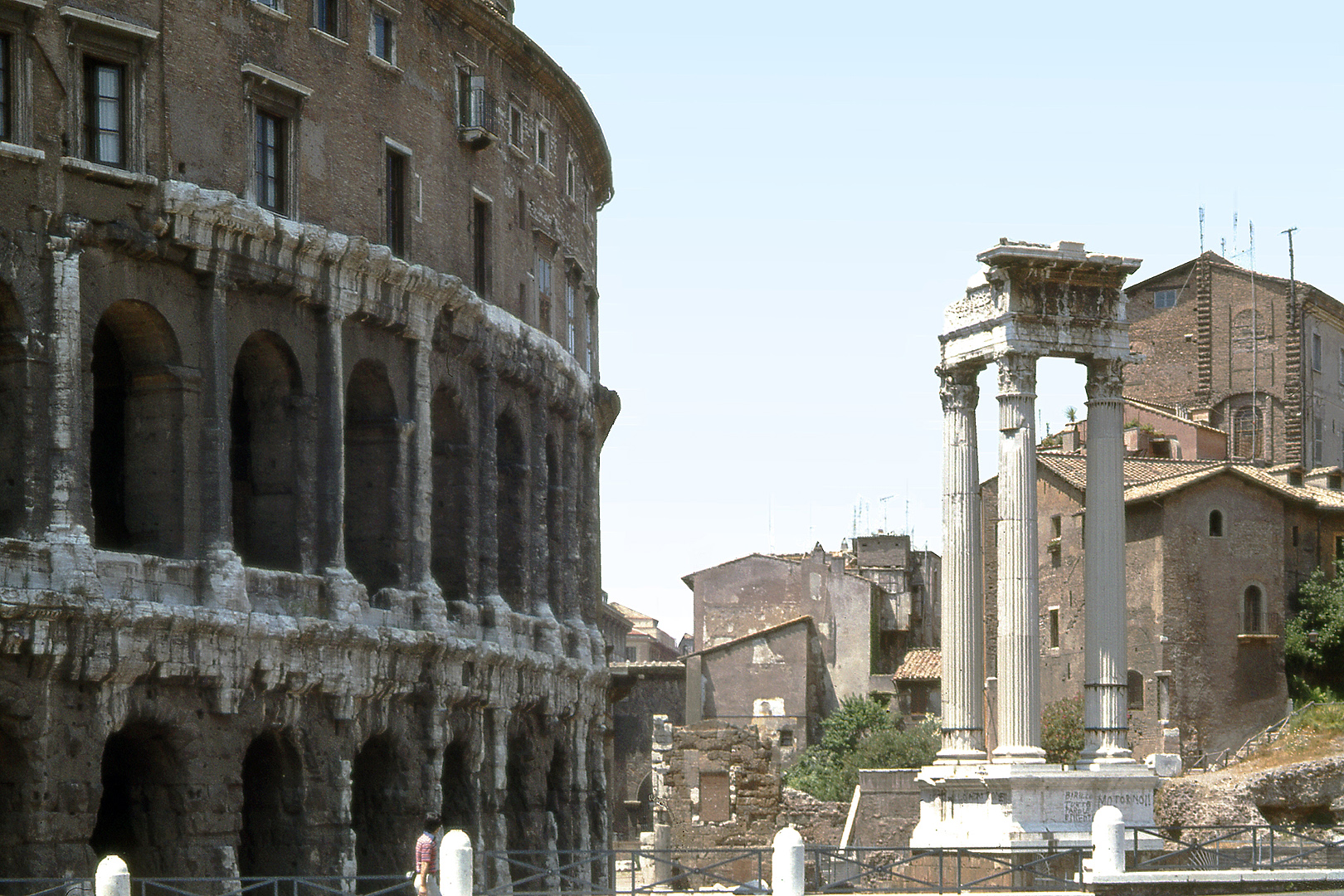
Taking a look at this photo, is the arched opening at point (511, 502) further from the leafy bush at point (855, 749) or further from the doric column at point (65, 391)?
the leafy bush at point (855, 749)

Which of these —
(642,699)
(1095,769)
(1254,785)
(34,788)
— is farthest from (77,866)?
(642,699)

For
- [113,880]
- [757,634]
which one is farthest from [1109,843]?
[757,634]

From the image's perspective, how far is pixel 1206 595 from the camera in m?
45.8

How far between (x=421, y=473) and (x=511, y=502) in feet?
16.1

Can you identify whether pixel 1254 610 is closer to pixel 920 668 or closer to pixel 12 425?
pixel 920 668

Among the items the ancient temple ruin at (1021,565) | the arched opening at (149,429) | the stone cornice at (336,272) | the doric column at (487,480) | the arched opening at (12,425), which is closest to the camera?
the arched opening at (12,425)

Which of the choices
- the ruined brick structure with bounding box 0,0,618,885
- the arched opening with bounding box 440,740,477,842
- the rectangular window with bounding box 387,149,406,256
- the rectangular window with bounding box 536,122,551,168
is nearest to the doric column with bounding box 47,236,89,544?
the ruined brick structure with bounding box 0,0,618,885

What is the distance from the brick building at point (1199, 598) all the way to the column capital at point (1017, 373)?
17026 millimetres

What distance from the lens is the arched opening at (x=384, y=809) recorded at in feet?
95.7

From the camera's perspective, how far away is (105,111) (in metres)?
24.8

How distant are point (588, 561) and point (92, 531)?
17.0 meters

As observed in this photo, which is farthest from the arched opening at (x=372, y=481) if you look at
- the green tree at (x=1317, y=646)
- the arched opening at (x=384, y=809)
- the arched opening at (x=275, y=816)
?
the green tree at (x=1317, y=646)

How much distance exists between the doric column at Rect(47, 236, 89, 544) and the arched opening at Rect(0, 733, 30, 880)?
2.31 metres

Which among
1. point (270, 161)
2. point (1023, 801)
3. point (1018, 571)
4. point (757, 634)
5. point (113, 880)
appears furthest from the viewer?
point (757, 634)
